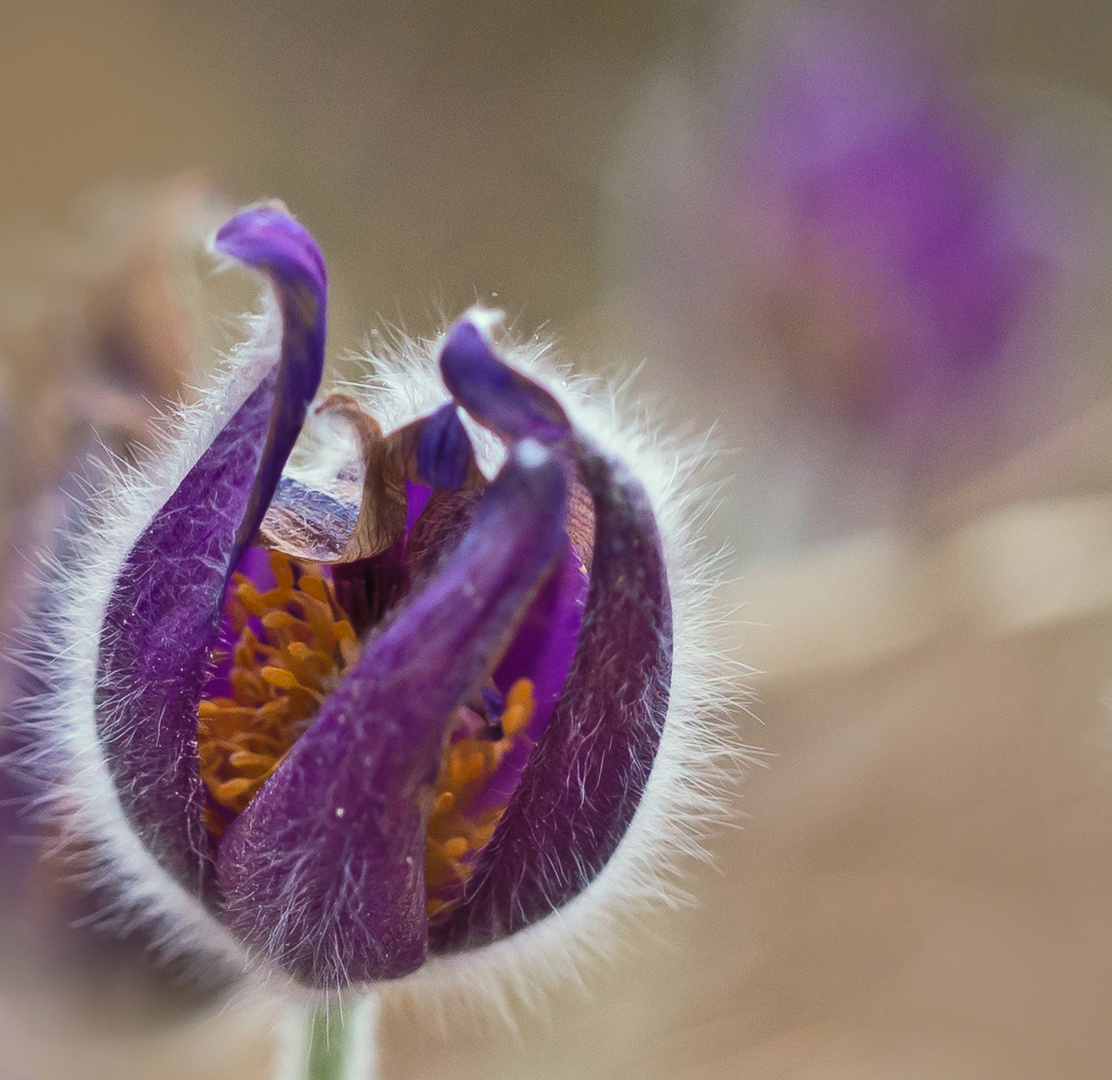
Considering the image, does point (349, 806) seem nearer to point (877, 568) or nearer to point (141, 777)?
point (141, 777)

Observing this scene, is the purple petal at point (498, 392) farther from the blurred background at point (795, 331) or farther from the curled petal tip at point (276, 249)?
the blurred background at point (795, 331)

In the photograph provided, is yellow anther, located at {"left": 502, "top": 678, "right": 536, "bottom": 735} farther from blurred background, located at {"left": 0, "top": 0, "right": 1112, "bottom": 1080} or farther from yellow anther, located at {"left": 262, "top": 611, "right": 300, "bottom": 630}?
blurred background, located at {"left": 0, "top": 0, "right": 1112, "bottom": 1080}

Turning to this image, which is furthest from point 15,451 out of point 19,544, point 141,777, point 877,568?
point 877,568

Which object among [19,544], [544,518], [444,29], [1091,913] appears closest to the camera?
[544,518]

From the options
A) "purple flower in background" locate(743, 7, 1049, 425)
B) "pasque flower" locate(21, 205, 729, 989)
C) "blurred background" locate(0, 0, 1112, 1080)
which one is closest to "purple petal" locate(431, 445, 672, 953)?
"pasque flower" locate(21, 205, 729, 989)

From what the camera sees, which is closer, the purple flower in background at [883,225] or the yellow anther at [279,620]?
the yellow anther at [279,620]

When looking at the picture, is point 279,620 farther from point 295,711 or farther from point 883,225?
point 883,225

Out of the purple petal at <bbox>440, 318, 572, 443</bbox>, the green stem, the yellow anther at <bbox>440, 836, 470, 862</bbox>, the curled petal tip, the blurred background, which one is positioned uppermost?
the blurred background

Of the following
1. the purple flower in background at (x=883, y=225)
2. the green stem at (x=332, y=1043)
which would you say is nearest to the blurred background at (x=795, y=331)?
the purple flower in background at (x=883, y=225)
